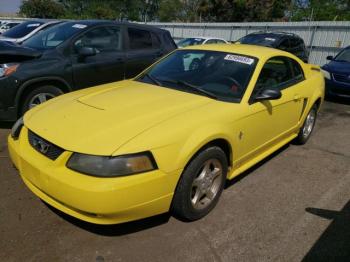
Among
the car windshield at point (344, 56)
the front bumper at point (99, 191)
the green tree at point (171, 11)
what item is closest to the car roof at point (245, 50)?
the front bumper at point (99, 191)

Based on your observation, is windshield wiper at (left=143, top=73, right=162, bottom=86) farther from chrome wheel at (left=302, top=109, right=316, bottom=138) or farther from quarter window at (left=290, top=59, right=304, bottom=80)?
chrome wheel at (left=302, top=109, right=316, bottom=138)

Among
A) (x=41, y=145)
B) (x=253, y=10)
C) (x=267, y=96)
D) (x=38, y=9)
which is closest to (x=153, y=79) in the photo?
(x=267, y=96)

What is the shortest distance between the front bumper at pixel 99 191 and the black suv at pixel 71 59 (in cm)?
250

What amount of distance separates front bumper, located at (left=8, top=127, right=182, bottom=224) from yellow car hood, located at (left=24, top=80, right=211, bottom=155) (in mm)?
203

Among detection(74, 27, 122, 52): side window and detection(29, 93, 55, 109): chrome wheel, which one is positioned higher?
detection(74, 27, 122, 52): side window

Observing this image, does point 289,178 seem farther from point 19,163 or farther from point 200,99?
point 19,163

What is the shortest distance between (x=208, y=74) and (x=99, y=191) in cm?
192

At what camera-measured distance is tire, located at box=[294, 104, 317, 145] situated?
5129 mm

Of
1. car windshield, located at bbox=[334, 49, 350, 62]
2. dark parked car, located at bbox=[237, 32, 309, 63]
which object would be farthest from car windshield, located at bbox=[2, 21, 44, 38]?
car windshield, located at bbox=[334, 49, 350, 62]

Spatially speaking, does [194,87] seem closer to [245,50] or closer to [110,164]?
[245,50]

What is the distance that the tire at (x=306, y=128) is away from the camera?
5129 mm

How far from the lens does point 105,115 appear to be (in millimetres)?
2959

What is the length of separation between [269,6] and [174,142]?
4402cm

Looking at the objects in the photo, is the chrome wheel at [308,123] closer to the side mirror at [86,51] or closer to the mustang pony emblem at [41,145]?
the side mirror at [86,51]
